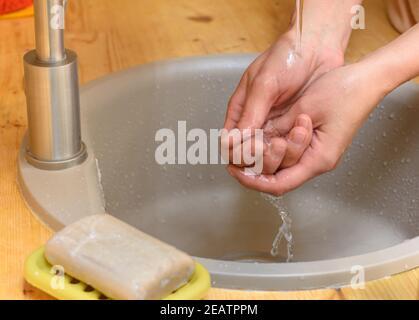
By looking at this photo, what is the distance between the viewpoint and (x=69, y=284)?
61 centimetres

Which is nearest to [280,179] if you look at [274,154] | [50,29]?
[274,154]

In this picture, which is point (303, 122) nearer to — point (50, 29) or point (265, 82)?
point (265, 82)

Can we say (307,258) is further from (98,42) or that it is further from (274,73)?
(98,42)

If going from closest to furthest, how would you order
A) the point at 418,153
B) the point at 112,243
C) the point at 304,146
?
the point at 112,243 → the point at 304,146 → the point at 418,153

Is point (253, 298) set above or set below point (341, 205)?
above

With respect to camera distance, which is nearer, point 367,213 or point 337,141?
point 337,141

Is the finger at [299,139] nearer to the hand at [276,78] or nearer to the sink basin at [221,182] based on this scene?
the hand at [276,78]

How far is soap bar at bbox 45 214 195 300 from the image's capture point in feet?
1.89

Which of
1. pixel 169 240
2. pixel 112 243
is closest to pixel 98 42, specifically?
pixel 169 240

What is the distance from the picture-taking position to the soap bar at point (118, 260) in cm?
58

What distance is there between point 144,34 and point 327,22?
0.89ft

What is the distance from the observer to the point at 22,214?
2.45 ft

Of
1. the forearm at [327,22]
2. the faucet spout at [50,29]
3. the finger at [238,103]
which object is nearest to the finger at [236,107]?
the finger at [238,103]

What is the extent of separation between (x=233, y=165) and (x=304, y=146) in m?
0.08
